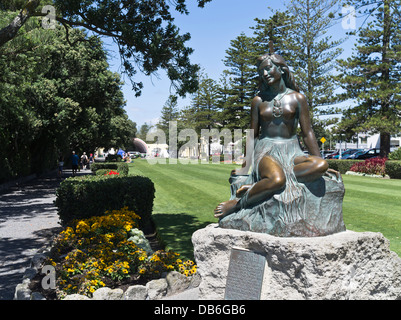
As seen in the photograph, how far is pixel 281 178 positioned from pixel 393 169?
21.1 metres

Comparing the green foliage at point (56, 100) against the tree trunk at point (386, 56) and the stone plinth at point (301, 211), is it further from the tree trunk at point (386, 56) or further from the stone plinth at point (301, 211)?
the tree trunk at point (386, 56)

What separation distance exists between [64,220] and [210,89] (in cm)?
4419

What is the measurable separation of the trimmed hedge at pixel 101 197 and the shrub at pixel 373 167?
63.4ft

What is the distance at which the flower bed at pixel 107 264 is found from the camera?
16.6 feet

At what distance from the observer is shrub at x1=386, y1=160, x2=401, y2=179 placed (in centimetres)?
2220

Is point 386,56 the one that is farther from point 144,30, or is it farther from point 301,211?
point 301,211

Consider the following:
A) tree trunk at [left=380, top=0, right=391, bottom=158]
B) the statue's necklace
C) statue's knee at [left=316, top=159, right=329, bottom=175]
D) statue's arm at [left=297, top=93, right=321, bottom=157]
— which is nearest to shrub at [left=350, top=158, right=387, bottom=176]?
tree trunk at [left=380, top=0, right=391, bottom=158]

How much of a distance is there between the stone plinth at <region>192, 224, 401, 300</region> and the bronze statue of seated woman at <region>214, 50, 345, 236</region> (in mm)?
205

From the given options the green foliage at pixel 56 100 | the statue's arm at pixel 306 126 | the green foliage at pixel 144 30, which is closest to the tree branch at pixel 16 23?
the green foliage at pixel 144 30

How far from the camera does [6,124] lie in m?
18.1

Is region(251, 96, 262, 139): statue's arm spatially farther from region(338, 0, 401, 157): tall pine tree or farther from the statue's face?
region(338, 0, 401, 157): tall pine tree

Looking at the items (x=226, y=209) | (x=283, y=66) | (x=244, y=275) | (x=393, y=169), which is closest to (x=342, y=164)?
(x=393, y=169)

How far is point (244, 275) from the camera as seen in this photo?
168 inches
